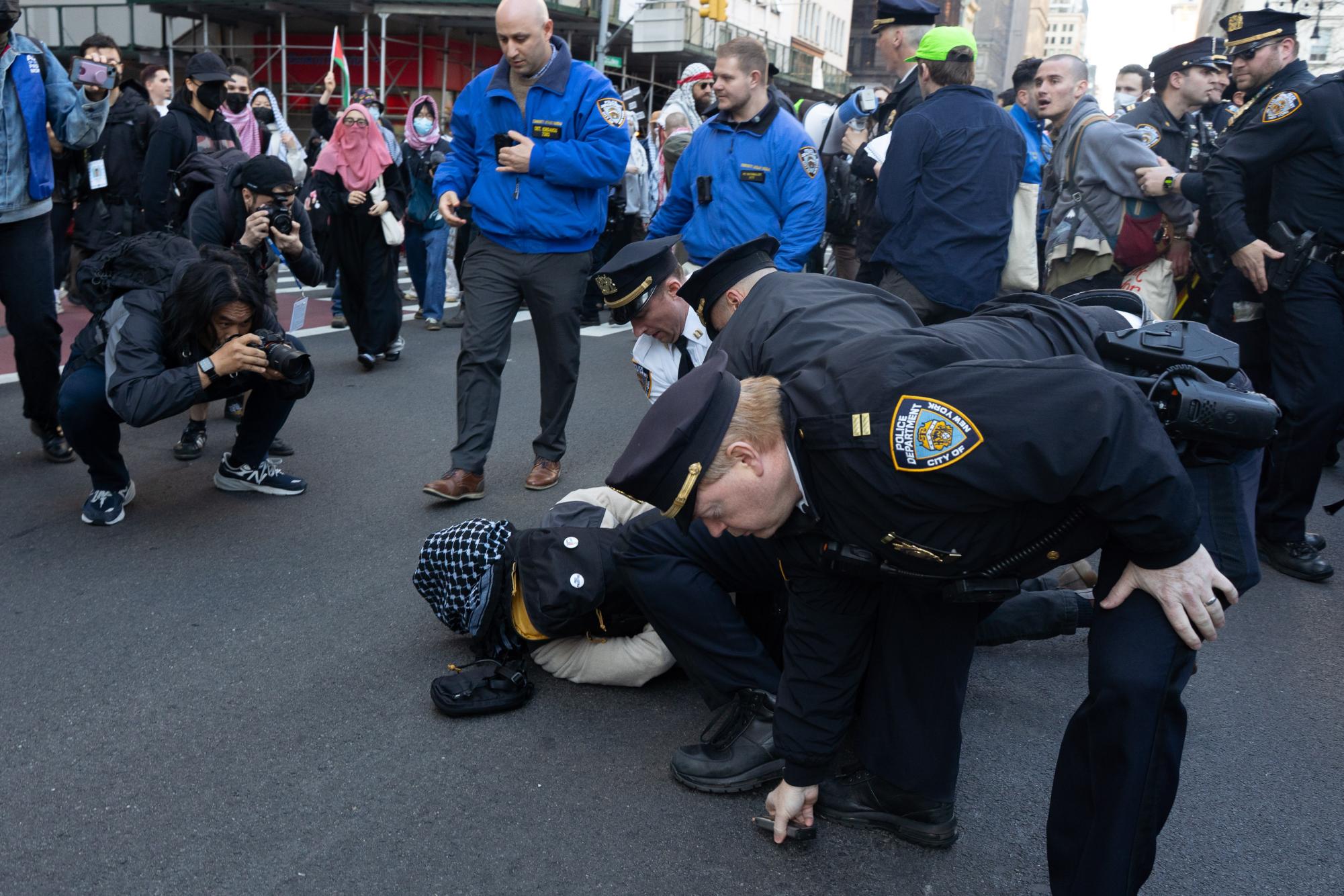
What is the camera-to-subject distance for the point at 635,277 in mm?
3420

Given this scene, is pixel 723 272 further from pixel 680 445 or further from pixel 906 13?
pixel 906 13

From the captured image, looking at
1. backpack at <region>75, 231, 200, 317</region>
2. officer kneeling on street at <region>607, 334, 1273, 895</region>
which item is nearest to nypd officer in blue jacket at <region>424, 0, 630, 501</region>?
backpack at <region>75, 231, 200, 317</region>

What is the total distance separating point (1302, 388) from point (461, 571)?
10.5ft

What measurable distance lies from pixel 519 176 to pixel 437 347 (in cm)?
348

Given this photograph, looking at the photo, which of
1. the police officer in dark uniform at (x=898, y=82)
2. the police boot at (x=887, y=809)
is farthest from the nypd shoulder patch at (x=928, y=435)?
the police officer in dark uniform at (x=898, y=82)

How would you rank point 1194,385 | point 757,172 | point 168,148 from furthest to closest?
point 168,148, point 757,172, point 1194,385

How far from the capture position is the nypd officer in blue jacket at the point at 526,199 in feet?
15.4

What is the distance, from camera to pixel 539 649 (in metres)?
3.21

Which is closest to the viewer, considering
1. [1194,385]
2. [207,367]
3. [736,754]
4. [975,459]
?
[975,459]

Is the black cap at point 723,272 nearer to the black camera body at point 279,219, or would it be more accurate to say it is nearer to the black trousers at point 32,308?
the black camera body at point 279,219

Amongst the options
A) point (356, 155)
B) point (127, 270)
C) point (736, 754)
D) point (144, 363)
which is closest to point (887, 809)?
point (736, 754)

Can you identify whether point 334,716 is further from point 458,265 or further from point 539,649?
point 458,265

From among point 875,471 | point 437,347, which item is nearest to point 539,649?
point 875,471

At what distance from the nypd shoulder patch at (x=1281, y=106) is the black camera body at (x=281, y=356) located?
12.3ft
